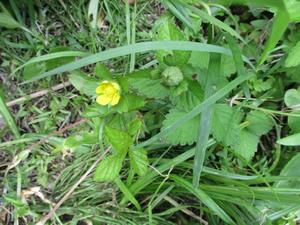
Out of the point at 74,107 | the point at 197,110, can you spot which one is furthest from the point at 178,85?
the point at 74,107

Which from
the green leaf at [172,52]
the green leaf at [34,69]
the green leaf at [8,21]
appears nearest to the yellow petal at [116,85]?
the green leaf at [172,52]

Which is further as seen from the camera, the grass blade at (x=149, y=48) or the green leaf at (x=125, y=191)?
the green leaf at (x=125, y=191)

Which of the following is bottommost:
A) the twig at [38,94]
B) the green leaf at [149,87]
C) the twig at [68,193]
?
the twig at [68,193]

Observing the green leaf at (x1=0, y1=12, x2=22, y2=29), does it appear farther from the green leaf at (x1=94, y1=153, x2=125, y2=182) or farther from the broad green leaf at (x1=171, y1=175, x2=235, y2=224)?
the broad green leaf at (x1=171, y1=175, x2=235, y2=224)

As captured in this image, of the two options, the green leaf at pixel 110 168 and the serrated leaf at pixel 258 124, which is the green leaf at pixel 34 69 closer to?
the green leaf at pixel 110 168

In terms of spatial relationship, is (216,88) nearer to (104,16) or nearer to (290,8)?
(290,8)

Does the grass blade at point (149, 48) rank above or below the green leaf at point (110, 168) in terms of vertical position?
above

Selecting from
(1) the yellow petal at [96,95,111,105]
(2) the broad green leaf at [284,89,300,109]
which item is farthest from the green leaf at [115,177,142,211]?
(2) the broad green leaf at [284,89,300,109]
